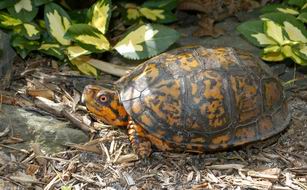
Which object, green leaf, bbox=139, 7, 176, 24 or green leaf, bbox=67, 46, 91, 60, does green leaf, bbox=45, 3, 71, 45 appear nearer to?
green leaf, bbox=67, 46, 91, 60

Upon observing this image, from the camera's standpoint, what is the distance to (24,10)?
3779mm

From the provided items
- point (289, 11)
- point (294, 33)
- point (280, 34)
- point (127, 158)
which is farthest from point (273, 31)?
point (127, 158)

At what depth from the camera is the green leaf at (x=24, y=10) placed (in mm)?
3758

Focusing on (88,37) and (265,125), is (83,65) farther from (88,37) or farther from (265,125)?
(265,125)

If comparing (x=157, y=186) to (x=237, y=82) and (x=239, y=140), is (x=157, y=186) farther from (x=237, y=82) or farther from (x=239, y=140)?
(x=237, y=82)

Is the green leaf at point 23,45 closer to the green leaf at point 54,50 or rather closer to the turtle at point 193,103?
the green leaf at point 54,50

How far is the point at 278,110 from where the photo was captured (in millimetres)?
3168

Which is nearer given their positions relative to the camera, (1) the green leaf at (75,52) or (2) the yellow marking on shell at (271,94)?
(2) the yellow marking on shell at (271,94)

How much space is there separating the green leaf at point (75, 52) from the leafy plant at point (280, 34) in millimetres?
1100

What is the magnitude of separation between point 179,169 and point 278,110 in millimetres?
707

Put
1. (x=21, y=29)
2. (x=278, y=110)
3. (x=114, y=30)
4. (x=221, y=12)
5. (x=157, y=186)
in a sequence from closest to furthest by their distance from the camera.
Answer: (x=157, y=186) → (x=278, y=110) → (x=21, y=29) → (x=114, y=30) → (x=221, y=12)

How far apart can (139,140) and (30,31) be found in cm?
126

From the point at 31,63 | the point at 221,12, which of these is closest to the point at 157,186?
the point at 31,63

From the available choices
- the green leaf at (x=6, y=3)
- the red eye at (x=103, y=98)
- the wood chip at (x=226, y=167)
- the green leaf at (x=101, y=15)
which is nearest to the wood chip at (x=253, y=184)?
the wood chip at (x=226, y=167)
